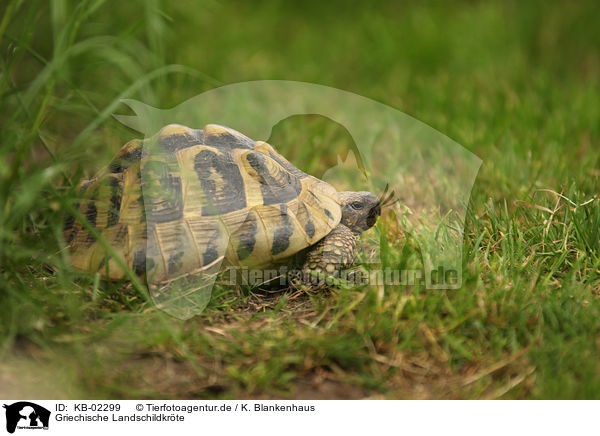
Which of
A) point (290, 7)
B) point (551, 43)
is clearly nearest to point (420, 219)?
point (551, 43)

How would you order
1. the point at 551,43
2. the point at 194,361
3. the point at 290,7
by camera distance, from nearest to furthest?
the point at 194,361, the point at 551,43, the point at 290,7

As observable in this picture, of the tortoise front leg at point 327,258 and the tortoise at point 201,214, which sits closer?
the tortoise at point 201,214

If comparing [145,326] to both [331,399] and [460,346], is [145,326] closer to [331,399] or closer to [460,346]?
[331,399]

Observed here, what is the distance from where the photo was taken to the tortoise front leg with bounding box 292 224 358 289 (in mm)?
2459

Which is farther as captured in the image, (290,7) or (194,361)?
(290,7)

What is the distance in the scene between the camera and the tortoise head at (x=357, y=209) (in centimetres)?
271

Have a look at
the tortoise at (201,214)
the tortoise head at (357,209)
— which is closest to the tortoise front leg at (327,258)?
the tortoise at (201,214)

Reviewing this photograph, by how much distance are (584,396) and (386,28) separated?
552cm

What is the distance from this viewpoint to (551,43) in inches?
235
